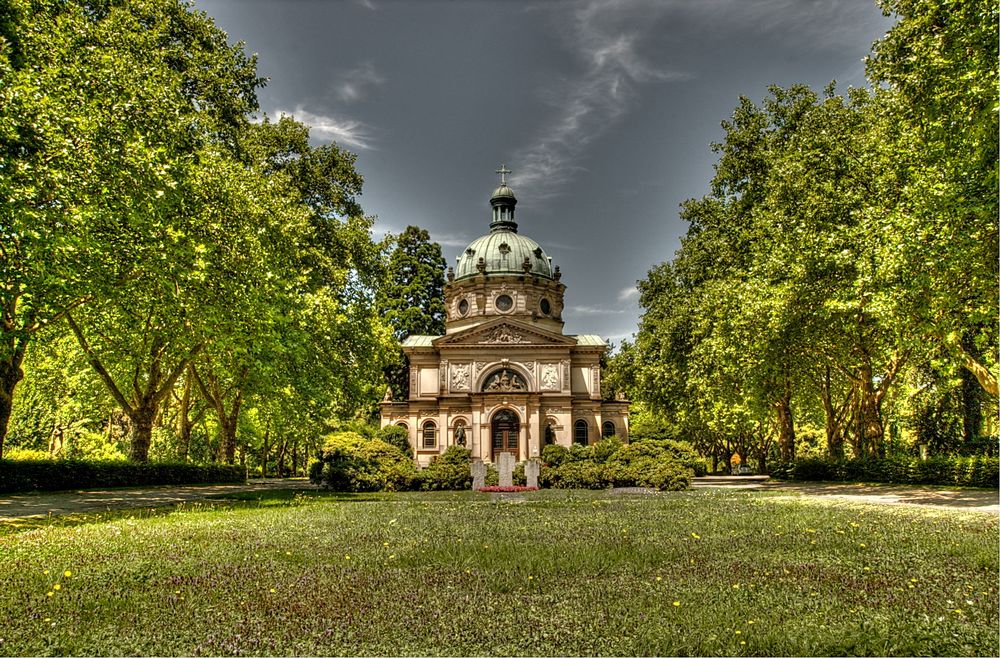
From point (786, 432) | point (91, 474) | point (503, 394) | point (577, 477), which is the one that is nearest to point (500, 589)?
point (91, 474)

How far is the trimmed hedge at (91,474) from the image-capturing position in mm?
20359

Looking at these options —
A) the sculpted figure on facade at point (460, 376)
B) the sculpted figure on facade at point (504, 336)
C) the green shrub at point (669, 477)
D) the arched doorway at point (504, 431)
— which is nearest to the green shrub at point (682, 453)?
the green shrub at point (669, 477)

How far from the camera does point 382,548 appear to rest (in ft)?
30.4

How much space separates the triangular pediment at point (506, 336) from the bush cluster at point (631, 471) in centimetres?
2327

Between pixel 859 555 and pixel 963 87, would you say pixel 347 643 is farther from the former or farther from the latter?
pixel 963 87

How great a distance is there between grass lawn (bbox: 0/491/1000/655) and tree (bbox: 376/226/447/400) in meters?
48.5

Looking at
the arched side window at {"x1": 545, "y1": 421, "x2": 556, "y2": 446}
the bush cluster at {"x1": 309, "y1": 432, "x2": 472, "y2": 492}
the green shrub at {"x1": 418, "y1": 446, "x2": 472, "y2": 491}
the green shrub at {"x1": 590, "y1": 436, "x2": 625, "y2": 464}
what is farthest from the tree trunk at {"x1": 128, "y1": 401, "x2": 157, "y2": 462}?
the arched side window at {"x1": 545, "y1": 421, "x2": 556, "y2": 446}

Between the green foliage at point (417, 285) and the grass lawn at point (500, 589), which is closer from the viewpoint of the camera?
the grass lawn at point (500, 589)

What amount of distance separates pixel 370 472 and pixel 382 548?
19.6 m

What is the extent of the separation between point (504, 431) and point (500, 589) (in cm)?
4570

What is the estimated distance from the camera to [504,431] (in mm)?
52188

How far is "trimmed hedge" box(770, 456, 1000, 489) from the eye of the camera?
23656 mm

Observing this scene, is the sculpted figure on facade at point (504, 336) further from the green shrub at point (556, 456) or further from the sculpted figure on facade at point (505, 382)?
the green shrub at point (556, 456)

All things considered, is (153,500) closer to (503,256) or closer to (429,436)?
(429,436)
